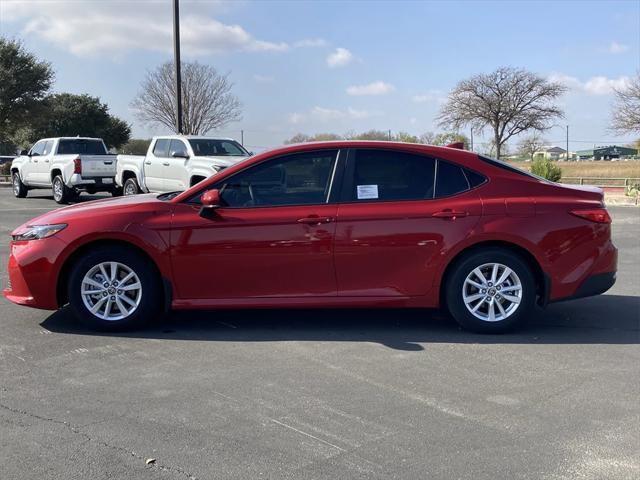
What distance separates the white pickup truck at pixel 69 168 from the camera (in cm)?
1775

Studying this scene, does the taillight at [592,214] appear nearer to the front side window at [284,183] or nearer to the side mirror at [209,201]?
the front side window at [284,183]

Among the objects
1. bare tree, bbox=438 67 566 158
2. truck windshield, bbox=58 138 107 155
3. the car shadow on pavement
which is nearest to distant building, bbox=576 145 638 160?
bare tree, bbox=438 67 566 158

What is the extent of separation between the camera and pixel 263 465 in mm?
3297

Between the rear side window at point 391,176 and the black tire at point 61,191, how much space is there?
14.5m

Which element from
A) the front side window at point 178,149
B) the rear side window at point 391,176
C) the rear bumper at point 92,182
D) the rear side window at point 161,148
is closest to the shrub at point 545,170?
the front side window at point 178,149

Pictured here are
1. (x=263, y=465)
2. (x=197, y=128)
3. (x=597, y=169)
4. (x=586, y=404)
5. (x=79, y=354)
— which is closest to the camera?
(x=263, y=465)

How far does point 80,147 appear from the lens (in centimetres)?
1917

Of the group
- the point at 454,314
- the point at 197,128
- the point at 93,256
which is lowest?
the point at 454,314

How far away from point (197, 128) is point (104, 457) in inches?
1340

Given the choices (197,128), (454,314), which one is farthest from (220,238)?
(197,128)

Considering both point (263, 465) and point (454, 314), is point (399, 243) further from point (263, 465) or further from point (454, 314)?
point (263, 465)

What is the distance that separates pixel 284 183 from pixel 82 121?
46210 mm

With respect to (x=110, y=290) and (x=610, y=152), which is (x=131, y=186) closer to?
(x=110, y=290)

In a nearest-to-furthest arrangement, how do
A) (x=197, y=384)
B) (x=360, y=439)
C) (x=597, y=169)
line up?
(x=360, y=439)
(x=197, y=384)
(x=597, y=169)
